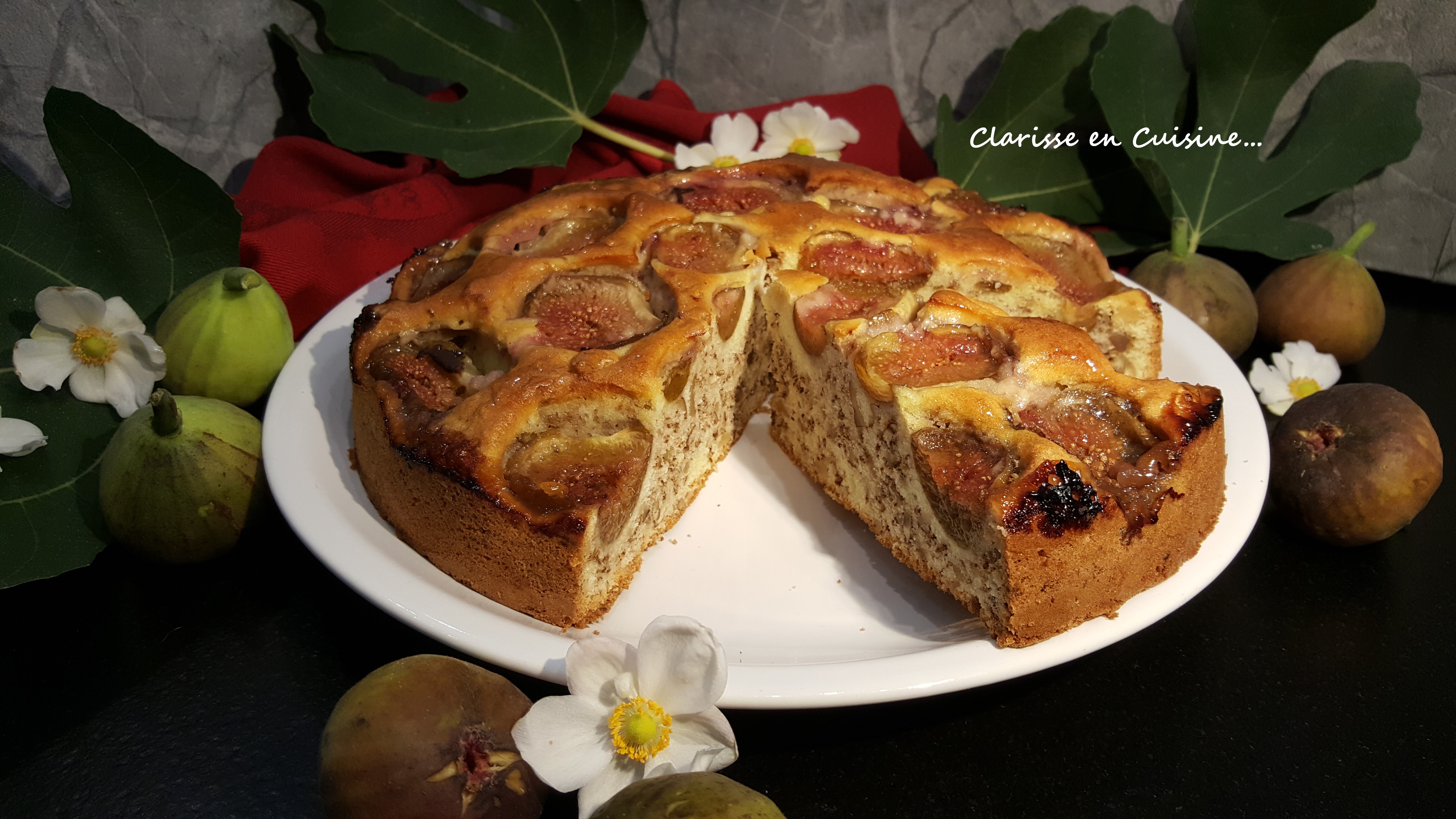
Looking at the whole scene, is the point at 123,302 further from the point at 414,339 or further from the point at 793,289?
the point at 793,289

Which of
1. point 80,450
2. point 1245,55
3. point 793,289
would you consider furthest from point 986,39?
point 80,450

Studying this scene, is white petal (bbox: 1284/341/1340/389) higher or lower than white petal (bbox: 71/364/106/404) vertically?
higher

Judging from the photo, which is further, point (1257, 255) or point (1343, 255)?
point (1257, 255)

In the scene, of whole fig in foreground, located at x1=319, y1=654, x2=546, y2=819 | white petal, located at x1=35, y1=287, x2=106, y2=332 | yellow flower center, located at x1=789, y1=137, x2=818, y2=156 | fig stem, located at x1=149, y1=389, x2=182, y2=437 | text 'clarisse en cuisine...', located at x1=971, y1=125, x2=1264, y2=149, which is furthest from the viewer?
yellow flower center, located at x1=789, y1=137, x2=818, y2=156

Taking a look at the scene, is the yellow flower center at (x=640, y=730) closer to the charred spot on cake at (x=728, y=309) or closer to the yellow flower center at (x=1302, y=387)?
the charred spot on cake at (x=728, y=309)

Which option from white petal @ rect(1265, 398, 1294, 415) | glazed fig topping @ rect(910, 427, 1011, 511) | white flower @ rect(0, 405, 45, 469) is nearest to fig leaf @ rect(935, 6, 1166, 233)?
white petal @ rect(1265, 398, 1294, 415)

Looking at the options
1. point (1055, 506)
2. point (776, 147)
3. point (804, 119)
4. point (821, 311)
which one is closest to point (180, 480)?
point (821, 311)

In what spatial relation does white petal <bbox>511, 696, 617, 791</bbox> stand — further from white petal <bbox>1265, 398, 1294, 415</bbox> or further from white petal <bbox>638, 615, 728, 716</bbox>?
white petal <bbox>1265, 398, 1294, 415</bbox>
